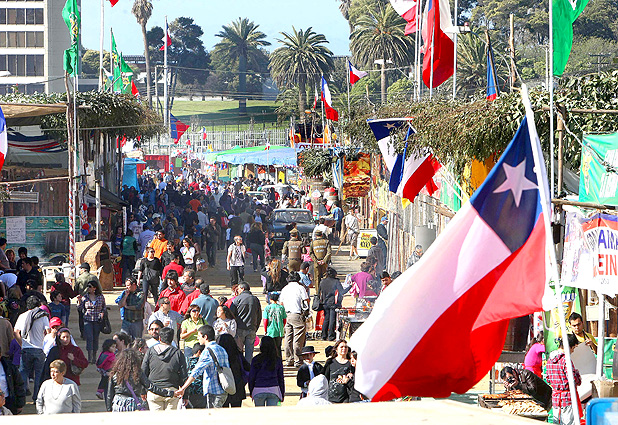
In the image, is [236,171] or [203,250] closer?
[203,250]

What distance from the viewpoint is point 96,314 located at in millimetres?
14422

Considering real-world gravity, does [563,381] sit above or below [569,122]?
below

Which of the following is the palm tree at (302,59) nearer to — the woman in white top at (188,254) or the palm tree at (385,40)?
the palm tree at (385,40)

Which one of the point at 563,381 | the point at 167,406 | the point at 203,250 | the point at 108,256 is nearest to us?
the point at 563,381

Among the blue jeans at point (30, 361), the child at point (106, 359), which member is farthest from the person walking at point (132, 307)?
the child at point (106, 359)

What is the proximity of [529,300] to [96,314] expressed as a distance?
10063 millimetres

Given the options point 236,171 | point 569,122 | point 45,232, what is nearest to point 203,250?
point 45,232

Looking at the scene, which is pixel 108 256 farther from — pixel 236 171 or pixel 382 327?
pixel 236 171

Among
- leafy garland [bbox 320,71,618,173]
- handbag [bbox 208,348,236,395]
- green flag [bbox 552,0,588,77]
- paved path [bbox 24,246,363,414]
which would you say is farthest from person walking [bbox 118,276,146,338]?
green flag [bbox 552,0,588,77]

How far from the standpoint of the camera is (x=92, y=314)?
567 inches

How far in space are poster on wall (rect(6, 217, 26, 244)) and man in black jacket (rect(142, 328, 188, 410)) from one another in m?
14.7

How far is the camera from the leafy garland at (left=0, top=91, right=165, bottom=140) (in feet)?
85.8

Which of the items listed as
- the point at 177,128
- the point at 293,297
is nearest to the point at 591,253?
the point at 293,297

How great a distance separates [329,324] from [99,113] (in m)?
14.5
